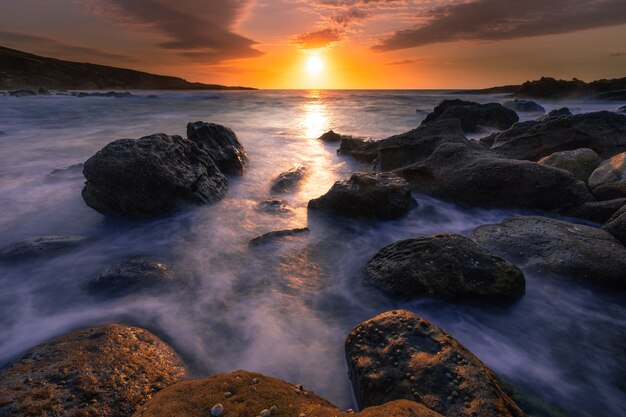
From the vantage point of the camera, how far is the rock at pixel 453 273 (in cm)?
383

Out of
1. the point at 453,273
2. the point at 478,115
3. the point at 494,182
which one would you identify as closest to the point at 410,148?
the point at 494,182

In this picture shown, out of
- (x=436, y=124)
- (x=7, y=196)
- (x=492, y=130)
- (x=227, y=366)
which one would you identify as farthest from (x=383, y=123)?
(x=227, y=366)

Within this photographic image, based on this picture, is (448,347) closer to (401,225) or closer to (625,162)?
(401,225)

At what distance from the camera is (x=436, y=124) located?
30.5 ft

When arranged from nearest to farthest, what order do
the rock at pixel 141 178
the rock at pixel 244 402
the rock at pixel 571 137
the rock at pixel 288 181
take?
the rock at pixel 244 402 < the rock at pixel 141 178 < the rock at pixel 288 181 < the rock at pixel 571 137

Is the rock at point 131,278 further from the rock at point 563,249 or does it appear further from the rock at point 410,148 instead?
the rock at point 410,148

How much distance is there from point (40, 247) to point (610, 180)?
9.21m

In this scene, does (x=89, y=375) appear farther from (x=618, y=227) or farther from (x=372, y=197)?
(x=618, y=227)

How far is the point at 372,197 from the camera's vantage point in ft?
19.9

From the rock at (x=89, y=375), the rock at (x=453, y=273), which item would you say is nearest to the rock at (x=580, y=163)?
the rock at (x=453, y=273)

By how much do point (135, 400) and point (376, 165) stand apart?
7727 millimetres

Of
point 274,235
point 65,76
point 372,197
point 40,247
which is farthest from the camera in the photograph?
point 65,76

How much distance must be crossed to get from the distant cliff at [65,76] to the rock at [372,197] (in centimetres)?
8815

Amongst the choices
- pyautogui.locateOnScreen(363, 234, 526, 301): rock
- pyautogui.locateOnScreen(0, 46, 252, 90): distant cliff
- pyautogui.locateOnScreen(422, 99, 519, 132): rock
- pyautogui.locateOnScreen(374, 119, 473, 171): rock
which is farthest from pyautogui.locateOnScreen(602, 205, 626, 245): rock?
pyautogui.locateOnScreen(0, 46, 252, 90): distant cliff
